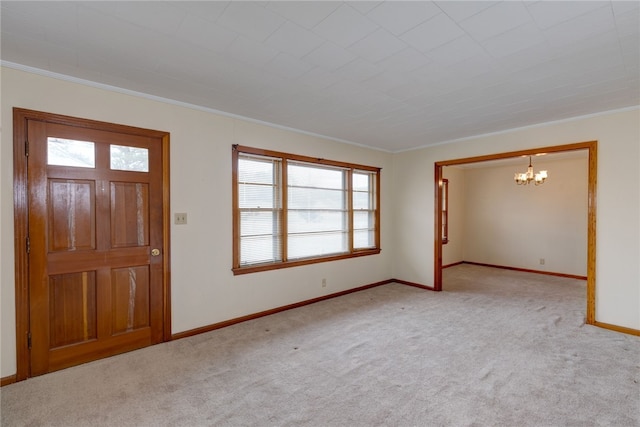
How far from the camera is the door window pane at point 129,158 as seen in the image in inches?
112

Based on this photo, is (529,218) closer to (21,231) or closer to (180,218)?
(180,218)

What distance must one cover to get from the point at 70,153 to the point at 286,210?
2.38 m

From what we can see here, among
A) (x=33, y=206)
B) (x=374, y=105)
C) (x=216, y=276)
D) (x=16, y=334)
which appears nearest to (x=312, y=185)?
(x=374, y=105)

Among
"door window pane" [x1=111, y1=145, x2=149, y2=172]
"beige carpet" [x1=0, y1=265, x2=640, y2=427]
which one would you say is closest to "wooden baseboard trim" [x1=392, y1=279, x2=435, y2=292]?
"beige carpet" [x1=0, y1=265, x2=640, y2=427]

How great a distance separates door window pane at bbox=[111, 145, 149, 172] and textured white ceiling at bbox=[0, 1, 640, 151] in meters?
0.59

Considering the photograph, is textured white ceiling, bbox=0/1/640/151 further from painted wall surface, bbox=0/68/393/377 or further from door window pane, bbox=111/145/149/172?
door window pane, bbox=111/145/149/172

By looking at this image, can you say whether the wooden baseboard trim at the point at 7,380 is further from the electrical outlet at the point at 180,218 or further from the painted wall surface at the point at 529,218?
the painted wall surface at the point at 529,218

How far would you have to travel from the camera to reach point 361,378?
2.47m

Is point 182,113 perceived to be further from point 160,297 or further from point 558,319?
point 558,319

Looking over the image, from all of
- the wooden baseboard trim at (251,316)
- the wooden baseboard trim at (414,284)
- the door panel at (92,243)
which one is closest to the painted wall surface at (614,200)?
the wooden baseboard trim at (414,284)

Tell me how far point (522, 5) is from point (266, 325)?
12.1ft

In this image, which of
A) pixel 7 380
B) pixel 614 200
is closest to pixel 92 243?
pixel 7 380

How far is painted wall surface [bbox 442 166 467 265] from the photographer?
7.55 metres

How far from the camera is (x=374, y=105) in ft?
10.8
